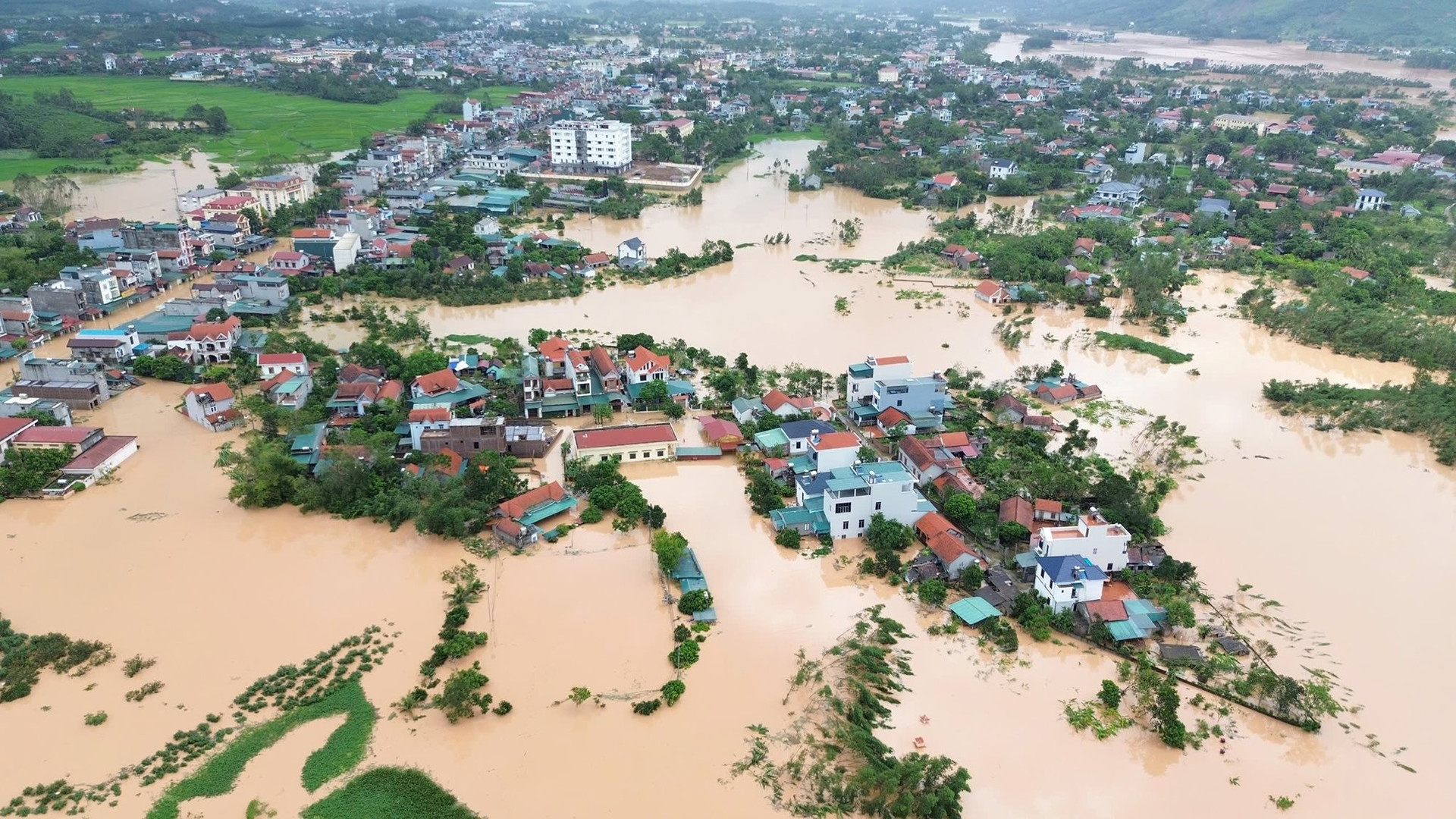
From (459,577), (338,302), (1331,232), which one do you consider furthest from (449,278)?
(1331,232)

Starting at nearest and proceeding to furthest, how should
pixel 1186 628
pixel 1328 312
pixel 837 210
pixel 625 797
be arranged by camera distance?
1. pixel 625 797
2. pixel 1186 628
3. pixel 1328 312
4. pixel 837 210

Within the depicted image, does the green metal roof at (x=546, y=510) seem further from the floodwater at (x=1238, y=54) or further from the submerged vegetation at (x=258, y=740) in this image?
the floodwater at (x=1238, y=54)

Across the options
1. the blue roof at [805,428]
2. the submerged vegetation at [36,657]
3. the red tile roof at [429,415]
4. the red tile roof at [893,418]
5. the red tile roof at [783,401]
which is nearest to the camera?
the submerged vegetation at [36,657]

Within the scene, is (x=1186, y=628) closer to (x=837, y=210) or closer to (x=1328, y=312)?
(x=1328, y=312)

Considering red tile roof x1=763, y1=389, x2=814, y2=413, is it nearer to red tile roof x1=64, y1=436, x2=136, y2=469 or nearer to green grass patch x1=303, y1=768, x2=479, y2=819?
green grass patch x1=303, y1=768, x2=479, y2=819

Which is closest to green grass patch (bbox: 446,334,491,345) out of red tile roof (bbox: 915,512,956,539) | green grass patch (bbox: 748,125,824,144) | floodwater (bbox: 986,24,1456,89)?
red tile roof (bbox: 915,512,956,539)

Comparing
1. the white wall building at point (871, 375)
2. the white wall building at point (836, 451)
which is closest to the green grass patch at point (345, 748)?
the white wall building at point (836, 451)
